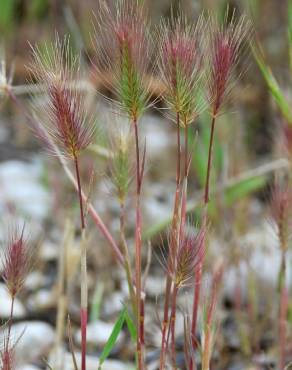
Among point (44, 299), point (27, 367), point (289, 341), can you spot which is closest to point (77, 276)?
point (44, 299)

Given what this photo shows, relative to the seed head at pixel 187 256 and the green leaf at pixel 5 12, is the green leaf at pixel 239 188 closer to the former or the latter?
the seed head at pixel 187 256

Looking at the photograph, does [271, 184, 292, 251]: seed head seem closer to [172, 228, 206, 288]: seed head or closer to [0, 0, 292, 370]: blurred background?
[0, 0, 292, 370]: blurred background

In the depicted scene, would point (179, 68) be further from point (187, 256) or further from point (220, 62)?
point (187, 256)

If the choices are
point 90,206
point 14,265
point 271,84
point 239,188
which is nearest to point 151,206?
point 239,188

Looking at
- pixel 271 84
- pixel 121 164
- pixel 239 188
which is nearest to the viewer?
pixel 121 164

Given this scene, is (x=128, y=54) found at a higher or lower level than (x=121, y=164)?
higher

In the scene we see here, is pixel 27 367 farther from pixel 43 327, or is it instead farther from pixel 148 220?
pixel 148 220

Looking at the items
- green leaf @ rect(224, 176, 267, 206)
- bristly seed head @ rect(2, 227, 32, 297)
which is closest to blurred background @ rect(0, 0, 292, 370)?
green leaf @ rect(224, 176, 267, 206)

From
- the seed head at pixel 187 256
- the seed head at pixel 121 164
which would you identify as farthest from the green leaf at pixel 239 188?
the seed head at pixel 187 256
